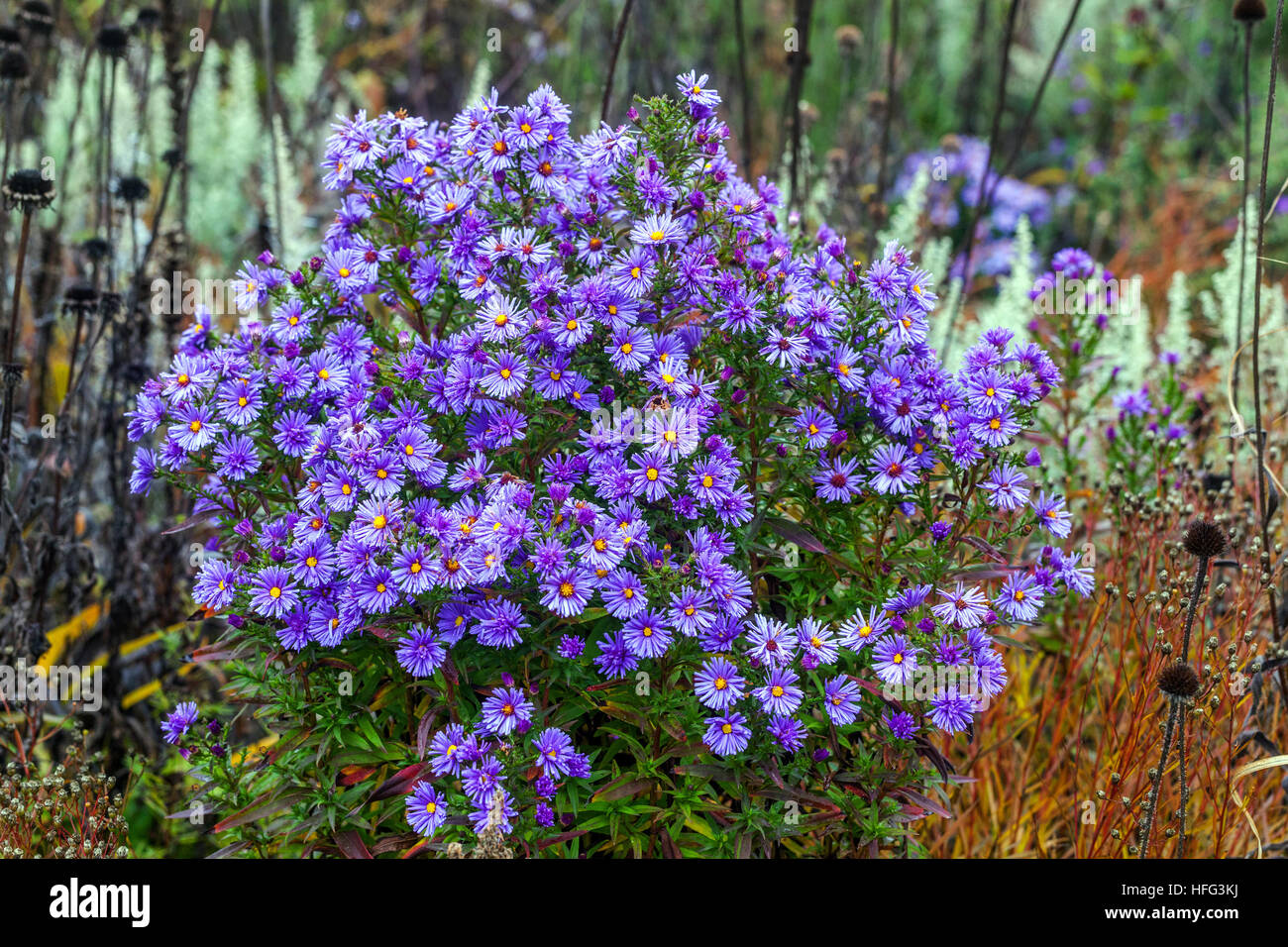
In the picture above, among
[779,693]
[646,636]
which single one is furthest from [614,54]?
[779,693]

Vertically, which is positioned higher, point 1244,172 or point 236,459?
point 1244,172

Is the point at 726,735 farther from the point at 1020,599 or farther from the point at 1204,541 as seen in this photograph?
the point at 1204,541

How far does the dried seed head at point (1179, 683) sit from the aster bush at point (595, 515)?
0.26m

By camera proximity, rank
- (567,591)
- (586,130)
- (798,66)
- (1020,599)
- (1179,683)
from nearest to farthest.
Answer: (567,591)
(1179,683)
(1020,599)
(798,66)
(586,130)

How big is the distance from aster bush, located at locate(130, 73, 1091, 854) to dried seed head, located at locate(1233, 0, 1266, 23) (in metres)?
1.13

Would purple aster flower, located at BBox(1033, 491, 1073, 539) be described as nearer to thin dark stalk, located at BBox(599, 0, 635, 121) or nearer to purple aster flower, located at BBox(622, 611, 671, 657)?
purple aster flower, located at BBox(622, 611, 671, 657)

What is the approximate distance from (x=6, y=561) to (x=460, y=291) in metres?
1.81

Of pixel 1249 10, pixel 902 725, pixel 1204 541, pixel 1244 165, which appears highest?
pixel 1249 10

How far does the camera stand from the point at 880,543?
2408 millimetres

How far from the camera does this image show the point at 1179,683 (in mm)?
2127

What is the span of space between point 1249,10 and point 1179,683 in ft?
5.48

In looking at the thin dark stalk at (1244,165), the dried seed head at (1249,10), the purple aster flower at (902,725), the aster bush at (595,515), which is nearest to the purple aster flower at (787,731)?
the aster bush at (595,515)
